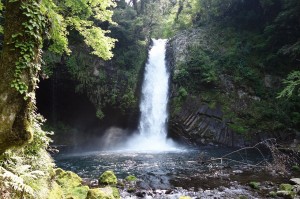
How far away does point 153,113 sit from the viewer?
2267cm

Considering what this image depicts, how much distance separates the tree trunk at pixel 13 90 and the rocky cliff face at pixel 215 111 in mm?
16790

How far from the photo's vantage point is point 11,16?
13.5 ft

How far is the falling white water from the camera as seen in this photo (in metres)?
21.8

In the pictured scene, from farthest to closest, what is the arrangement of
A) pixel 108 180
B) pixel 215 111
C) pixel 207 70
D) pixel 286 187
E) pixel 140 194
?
pixel 207 70 → pixel 215 111 → pixel 108 180 → pixel 286 187 → pixel 140 194

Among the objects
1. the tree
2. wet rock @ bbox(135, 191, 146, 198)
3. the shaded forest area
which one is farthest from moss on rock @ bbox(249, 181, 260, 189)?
the tree

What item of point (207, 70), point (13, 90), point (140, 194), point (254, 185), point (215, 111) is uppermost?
point (207, 70)

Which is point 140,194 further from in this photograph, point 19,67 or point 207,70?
point 207,70

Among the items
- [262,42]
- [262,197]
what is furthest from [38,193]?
[262,42]

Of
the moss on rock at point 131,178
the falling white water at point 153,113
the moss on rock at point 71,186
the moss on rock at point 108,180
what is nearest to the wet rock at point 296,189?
the moss on rock at point 131,178

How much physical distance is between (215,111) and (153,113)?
5.14 metres

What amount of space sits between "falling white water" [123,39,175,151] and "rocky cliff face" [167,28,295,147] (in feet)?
2.84

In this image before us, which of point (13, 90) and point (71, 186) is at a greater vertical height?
point (13, 90)

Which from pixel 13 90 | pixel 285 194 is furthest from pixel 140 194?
pixel 13 90

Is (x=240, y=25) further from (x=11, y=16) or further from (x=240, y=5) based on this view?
(x=11, y=16)
